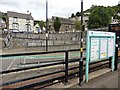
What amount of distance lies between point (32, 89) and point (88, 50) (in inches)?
86.1

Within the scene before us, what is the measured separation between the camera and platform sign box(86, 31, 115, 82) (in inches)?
272

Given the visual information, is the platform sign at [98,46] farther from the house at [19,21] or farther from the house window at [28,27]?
the house window at [28,27]

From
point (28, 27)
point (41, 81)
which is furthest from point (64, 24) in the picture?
point (41, 81)

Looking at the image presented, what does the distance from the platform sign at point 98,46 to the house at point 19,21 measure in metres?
90.1

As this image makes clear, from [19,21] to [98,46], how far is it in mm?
97329

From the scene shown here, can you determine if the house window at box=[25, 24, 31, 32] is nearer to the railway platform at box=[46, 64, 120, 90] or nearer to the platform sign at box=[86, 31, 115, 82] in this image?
the platform sign at box=[86, 31, 115, 82]

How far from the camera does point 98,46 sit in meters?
7.48

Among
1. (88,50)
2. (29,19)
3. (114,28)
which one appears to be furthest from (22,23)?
(88,50)

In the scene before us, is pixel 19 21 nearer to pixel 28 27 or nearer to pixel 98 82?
pixel 28 27

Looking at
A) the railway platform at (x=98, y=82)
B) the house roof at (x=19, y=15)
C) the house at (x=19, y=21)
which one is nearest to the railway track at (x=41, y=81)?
the railway platform at (x=98, y=82)

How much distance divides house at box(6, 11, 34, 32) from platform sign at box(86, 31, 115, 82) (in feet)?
296

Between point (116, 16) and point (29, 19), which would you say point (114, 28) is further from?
point (116, 16)

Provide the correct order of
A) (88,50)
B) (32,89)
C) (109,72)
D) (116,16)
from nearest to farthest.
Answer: (32,89)
(88,50)
(109,72)
(116,16)

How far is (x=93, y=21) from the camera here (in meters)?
94.9
